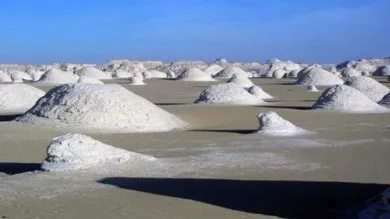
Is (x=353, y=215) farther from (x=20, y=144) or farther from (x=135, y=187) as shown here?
(x=20, y=144)

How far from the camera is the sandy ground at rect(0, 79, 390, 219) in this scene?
685 cm

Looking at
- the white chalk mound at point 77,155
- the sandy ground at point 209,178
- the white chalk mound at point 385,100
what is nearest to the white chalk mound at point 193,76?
the white chalk mound at point 385,100

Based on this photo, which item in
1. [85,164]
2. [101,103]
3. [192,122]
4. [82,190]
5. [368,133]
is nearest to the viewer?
[82,190]

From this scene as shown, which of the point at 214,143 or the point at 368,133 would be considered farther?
the point at 368,133

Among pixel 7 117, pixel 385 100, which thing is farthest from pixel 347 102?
pixel 7 117

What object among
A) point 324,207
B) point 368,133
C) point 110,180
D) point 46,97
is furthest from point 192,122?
point 324,207

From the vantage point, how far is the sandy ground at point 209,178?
685 centimetres

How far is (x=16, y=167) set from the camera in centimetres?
1030

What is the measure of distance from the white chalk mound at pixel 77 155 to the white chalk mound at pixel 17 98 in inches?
456

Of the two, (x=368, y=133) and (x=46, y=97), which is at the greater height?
(x=46, y=97)

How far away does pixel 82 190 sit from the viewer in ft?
25.8

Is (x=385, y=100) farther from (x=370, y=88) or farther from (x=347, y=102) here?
(x=347, y=102)

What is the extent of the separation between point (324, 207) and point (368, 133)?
7.75 m

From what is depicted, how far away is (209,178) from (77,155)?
2187 mm
